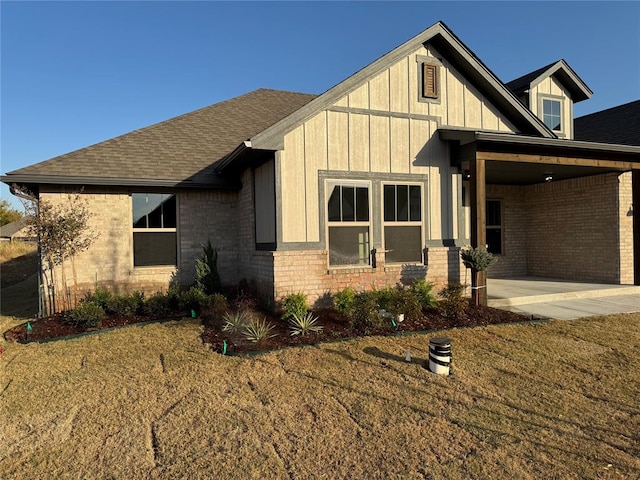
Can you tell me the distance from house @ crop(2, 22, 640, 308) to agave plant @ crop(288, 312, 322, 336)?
0.85m

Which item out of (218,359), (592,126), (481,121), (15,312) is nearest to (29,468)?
(218,359)

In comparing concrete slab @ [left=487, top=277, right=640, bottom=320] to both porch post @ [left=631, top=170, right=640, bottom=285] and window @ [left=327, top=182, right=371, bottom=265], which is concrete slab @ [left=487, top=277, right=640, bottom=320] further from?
window @ [left=327, top=182, right=371, bottom=265]

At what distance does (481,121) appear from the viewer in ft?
31.4

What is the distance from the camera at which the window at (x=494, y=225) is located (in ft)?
44.9

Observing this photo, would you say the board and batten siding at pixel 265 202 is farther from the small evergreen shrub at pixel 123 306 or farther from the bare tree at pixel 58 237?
the bare tree at pixel 58 237

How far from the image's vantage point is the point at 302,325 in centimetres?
668

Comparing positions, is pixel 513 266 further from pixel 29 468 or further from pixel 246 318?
pixel 29 468

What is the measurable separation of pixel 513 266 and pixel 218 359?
1166cm

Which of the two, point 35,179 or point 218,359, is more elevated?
point 35,179

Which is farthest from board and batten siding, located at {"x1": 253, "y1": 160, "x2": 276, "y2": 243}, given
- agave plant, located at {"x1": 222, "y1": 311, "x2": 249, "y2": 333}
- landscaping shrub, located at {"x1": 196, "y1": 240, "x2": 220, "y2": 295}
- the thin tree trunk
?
the thin tree trunk

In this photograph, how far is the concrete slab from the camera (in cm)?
835

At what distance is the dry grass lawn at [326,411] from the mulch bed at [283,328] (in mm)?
389

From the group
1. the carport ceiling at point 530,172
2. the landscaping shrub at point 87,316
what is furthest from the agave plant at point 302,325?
the carport ceiling at point 530,172

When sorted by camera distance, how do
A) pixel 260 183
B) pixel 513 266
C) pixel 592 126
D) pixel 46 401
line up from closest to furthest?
1. pixel 46 401
2. pixel 260 183
3. pixel 513 266
4. pixel 592 126
